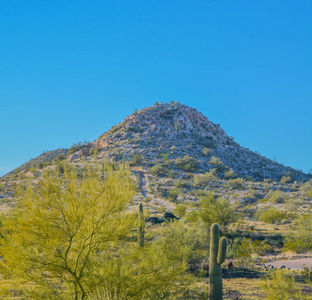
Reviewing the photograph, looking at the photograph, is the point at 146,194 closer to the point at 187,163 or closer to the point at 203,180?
the point at 203,180

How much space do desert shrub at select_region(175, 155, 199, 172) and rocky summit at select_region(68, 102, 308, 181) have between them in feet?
0.78

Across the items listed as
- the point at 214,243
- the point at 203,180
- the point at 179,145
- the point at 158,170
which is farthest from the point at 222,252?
the point at 179,145

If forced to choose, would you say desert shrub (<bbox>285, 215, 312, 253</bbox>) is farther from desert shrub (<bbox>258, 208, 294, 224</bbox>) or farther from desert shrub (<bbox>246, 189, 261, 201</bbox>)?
desert shrub (<bbox>246, 189, 261, 201</bbox>)

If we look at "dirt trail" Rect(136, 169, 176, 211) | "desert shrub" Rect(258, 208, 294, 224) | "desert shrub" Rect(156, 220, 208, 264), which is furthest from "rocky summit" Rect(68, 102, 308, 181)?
"desert shrub" Rect(156, 220, 208, 264)

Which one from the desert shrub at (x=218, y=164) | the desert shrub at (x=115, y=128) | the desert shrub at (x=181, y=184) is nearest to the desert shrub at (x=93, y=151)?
the desert shrub at (x=115, y=128)

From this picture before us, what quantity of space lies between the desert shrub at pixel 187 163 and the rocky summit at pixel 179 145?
0.24m

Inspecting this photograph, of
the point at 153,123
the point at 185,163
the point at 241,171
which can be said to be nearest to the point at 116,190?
the point at 185,163

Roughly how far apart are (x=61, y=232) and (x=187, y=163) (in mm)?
43410

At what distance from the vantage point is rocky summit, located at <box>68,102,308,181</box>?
5250cm

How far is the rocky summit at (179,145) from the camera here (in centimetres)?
5250

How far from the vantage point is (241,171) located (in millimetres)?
52500

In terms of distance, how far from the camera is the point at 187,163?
50.5 meters

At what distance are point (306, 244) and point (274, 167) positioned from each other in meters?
43.3

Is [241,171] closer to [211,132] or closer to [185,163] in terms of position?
[185,163]
